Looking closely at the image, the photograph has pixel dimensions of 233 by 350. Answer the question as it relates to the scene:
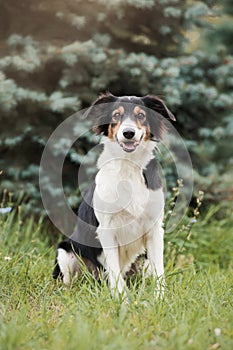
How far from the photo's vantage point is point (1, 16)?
16.8 feet

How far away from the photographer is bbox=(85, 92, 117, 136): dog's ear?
3629 millimetres

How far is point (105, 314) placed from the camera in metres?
2.59

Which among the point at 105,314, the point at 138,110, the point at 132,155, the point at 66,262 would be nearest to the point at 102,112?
the point at 138,110

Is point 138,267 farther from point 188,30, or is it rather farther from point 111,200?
point 188,30

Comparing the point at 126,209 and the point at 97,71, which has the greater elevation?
the point at 97,71

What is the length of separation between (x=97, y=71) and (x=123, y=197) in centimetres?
209

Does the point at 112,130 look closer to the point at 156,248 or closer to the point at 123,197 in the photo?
the point at 123,197

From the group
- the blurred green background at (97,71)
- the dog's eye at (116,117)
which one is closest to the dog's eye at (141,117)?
the dog's eye at (116,117)

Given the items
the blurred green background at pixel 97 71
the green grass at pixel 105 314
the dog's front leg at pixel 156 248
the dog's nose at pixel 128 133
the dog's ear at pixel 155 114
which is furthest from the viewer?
the blurred green background at pixel 97 71

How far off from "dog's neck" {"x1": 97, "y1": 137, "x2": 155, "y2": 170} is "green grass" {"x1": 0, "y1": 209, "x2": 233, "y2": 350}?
2.76 feet

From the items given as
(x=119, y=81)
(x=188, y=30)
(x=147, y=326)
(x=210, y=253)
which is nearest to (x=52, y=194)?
(x=119, y=81)

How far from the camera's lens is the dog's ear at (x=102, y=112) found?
143 inches

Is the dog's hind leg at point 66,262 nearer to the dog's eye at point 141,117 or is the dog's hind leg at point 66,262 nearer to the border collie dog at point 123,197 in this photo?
the border collie dog at point 123,197

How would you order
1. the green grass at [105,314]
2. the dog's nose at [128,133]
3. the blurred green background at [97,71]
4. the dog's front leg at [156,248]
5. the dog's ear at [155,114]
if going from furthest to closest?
the blurred green background at [97,71]
the dog's ear at [155,114]
the dog's front leg at [156,248]
the dog's nose at [128,133]
the green grass at [105,314]
